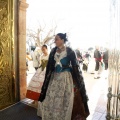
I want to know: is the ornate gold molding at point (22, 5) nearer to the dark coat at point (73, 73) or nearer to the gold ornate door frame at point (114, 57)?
the dark coat at point (73, 73)

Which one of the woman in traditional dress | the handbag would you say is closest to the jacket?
the woman in traditional dress

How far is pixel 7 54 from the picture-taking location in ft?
12.5

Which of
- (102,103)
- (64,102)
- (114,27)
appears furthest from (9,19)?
(102,103)

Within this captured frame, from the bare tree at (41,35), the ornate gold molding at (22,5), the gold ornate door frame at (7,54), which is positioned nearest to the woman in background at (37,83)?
the gold ornate door frame at (7,54)

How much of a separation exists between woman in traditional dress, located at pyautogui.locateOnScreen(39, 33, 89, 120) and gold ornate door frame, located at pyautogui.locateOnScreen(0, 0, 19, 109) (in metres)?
1.29

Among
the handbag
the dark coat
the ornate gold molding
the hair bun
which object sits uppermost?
the ornate gold molding

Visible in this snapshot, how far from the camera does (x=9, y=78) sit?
3.93 m

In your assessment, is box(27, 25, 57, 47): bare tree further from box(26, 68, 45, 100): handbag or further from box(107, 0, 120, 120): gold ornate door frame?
box(107, 0, 120, 120): gold ornate door frame

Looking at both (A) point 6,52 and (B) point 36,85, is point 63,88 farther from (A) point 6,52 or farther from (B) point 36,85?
(A) point 6,52

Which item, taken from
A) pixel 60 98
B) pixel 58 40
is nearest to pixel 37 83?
pixel 60 98

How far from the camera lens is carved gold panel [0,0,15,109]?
3.67 metres

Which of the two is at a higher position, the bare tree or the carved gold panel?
the bare tree

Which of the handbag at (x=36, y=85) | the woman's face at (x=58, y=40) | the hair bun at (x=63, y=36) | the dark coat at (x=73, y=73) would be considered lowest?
the handbag at (x=36, y=85)

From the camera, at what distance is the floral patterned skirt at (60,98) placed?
2811 millimetres
